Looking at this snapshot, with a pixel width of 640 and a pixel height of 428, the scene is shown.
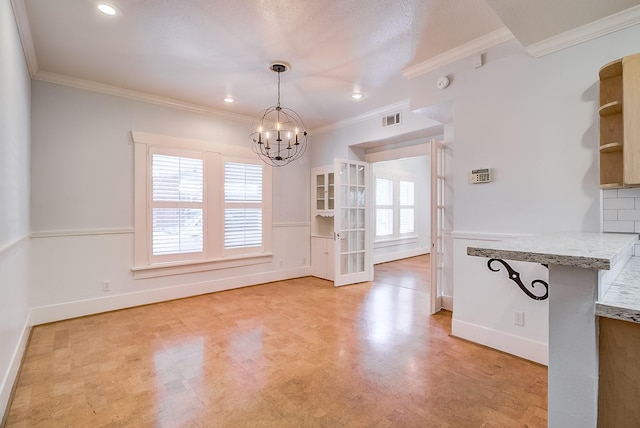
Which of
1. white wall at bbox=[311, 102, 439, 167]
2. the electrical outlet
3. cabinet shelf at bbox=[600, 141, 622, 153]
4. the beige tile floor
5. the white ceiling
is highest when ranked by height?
the white ceiling

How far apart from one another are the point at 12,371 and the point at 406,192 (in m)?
7.84

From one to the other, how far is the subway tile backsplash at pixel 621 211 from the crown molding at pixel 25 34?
4.55 meters

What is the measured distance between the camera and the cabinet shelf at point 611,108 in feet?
6.40

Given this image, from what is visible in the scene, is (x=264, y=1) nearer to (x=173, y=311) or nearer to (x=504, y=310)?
(x=504, y=310)

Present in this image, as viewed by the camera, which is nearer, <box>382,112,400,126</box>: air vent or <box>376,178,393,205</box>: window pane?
<box>382,112,400,126</box>: air vent

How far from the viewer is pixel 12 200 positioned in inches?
90.0

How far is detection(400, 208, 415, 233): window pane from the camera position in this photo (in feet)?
26.4

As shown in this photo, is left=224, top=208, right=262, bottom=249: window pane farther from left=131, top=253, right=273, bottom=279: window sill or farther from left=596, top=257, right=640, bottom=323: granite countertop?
left=596, top=257, right=640, bottom=323: granite countertop

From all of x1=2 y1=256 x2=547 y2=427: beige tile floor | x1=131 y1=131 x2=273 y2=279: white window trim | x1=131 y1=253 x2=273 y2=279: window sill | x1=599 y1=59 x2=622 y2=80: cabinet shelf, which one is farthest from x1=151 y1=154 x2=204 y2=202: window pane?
x1=599 y1=59 x2=622 y2=80: cabinet shelf

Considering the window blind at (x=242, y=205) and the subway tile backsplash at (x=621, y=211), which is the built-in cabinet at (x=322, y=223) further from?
the subway tile backsplash at (x=621, y=211)

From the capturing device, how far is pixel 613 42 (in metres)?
2.15

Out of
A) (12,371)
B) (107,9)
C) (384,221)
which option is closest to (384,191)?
A: (384,221)

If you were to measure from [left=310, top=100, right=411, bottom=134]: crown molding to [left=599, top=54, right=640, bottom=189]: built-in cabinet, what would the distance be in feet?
7.36

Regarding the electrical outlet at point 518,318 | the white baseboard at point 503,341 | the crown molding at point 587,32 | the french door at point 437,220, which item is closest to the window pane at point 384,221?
the french door at point 437,220
